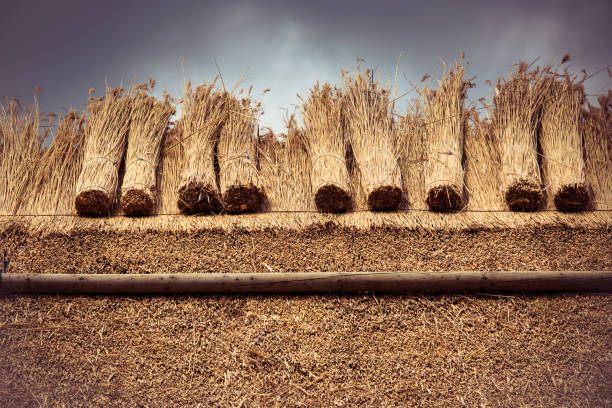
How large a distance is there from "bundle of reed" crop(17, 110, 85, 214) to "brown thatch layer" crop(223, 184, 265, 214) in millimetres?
934

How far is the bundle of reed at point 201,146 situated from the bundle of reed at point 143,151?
→ 0.56 feet

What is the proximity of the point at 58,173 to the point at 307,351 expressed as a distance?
192 centimetres

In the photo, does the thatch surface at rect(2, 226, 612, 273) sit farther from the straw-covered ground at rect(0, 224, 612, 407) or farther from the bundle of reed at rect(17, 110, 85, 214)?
the bundle of reed at rect(17, 110, 85, 214)

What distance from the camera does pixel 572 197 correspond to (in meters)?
2.82

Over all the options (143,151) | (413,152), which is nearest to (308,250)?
(413,152)

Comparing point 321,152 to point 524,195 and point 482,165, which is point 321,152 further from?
point 524,195

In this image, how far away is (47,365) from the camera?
2.07 m

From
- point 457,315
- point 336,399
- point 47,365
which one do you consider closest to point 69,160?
point 47,365

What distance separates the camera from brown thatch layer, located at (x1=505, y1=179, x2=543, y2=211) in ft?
9.19

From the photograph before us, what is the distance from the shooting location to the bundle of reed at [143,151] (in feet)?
8.89

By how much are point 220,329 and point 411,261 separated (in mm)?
1071

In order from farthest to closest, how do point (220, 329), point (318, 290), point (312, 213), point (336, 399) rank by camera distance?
point (312, 213) < point (318, 290) < point (220, 329) < point (336, 399)

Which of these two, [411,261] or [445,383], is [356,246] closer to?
[411,261]

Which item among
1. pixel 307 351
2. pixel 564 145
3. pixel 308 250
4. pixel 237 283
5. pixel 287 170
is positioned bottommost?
pixel 307 351
